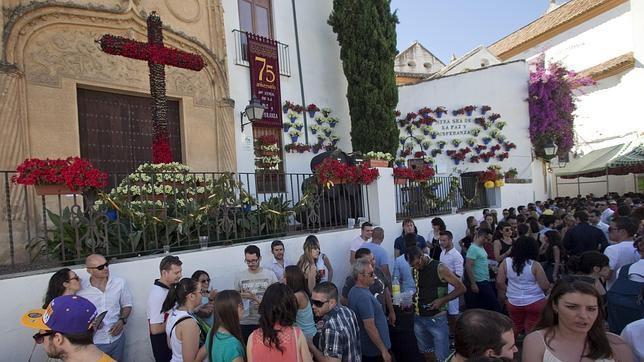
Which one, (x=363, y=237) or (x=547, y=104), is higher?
(x=547, y=104)

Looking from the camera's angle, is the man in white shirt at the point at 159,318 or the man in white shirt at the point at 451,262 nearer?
the man in white shirt at the point at 159,318

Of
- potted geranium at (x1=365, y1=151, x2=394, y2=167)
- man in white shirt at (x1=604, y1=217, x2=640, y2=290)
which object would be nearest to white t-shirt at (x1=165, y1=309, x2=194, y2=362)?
man in white shirt at (x1=604, y1=217, x2=640, y2=290)

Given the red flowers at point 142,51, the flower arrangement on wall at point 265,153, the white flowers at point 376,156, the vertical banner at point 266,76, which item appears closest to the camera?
the red flowers at point 142,51

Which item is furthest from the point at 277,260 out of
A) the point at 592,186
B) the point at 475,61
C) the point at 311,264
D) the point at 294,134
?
the point at 475,61

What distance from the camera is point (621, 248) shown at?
5.44 metres

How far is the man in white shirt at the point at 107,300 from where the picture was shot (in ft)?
15.2

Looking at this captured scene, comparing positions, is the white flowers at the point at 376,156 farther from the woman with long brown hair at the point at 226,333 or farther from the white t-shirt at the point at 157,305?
the woman with long brown hair at the point at 226,333

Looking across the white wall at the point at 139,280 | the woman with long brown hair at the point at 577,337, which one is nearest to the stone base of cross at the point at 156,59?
the white wall at the point at 139,280

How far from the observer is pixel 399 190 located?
10891 millimetres

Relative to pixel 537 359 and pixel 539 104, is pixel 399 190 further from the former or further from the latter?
pixel 539 104

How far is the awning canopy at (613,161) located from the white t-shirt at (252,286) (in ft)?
51.1

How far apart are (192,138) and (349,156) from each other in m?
3.88

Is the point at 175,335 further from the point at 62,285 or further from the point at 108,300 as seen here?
the point at 108,300

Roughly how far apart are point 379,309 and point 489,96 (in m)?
15.5
